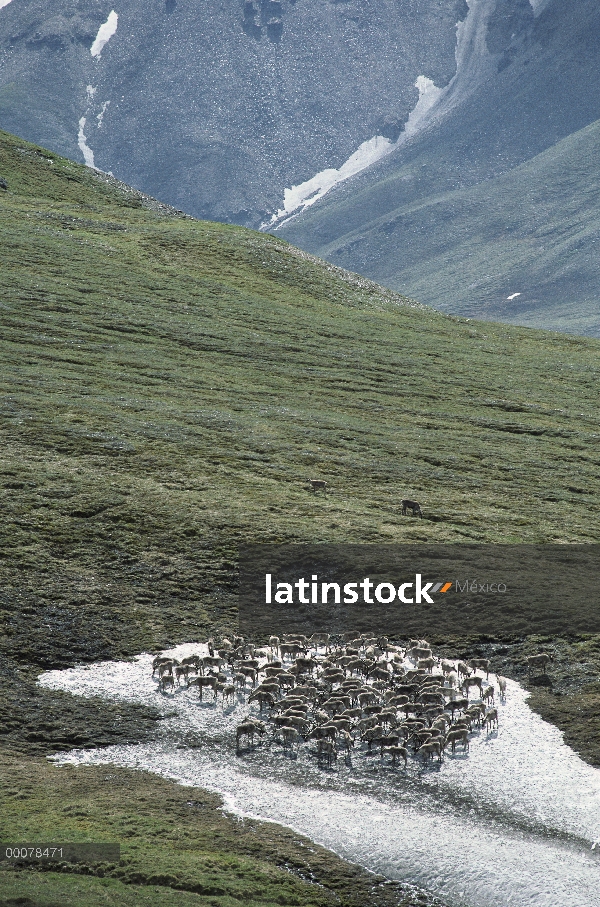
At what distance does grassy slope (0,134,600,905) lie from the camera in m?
31.7

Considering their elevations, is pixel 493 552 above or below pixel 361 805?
above

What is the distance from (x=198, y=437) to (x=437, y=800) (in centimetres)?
3759

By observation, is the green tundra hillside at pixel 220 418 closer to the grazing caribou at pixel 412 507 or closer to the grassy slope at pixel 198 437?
the grassy slope at pixel 198 437

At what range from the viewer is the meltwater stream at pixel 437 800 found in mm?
19594

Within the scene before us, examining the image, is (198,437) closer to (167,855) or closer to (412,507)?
(412,507)

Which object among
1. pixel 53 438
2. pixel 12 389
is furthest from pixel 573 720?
pixel 12 389

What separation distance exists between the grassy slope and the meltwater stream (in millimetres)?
1172

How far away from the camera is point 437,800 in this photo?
73.7ft

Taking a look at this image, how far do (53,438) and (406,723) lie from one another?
32.9 meters

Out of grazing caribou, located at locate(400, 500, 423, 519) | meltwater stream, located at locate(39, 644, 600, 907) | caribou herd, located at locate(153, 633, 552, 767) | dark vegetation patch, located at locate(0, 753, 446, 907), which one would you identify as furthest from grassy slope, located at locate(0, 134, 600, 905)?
caribou herd, located at locate(153, 633, 552, 767)

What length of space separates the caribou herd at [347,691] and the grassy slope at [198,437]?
2868 millimetres

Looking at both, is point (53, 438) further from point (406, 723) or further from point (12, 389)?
point (406, 723)

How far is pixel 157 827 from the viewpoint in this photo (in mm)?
20562

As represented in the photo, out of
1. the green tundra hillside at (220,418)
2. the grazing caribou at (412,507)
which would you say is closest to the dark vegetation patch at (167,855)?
the green tundra hillside at (220,418)
